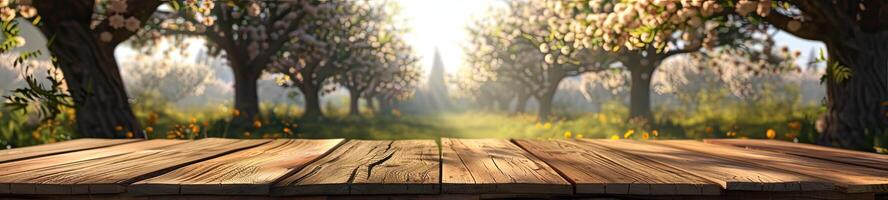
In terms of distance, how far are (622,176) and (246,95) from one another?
1358 centimetres

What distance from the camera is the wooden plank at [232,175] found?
1893mm

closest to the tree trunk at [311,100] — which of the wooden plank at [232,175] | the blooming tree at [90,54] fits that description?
the blooming tree at [90,54]

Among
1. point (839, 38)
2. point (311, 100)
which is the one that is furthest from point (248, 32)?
point (839, 38)

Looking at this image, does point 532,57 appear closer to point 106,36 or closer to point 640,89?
point 640,89

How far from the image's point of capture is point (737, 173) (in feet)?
7.16

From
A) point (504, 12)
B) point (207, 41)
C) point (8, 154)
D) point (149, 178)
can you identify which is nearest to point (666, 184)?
point (149, 178)

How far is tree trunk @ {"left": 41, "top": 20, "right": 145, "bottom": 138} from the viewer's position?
654 centimetres

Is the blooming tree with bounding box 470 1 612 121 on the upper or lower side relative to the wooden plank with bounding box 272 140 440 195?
upper

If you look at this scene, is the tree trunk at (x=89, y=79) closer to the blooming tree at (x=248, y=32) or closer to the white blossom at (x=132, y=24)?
the white blossom at (x=132, y=24)

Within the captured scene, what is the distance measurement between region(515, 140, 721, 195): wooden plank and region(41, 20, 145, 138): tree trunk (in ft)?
18.6

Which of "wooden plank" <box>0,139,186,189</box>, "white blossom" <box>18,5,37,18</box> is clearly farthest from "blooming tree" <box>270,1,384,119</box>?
"wooden plank" <box>0,139,186,189</box>

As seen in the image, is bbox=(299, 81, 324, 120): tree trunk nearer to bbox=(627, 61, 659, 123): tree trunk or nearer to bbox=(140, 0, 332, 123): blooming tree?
bbox=(140, 0, 332, 123): blooming tree

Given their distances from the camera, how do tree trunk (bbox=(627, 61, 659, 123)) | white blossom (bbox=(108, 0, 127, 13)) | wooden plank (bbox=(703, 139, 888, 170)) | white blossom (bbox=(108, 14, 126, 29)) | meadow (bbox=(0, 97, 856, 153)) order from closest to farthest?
1. wooden plank (bbox=(703, 139, 888, 170))
2. white blossom (bbox=(108, 0, 127, 13))
3. white blossom (bbox=(108, 14, 126, 29))
4. meadow (bbox=(0, 97, 856, 153))
5. tree trunk (bbox=(627, 61, 659, 123))

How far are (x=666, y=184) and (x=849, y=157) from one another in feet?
5.79
